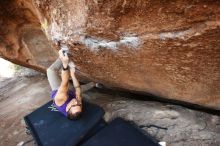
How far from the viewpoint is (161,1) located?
2324mm

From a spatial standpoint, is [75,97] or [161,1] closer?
[161,1]

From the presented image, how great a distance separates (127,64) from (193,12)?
1.18m

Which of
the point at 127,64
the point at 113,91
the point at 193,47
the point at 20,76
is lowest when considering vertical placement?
the point at 20,76

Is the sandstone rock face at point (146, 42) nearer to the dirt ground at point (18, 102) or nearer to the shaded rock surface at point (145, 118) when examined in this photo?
the shaded rock surface at point (145, 118)

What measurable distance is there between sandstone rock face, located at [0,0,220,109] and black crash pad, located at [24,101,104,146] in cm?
52

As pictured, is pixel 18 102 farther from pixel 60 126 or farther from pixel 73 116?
pixel 73 116

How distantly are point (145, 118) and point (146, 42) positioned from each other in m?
1.47

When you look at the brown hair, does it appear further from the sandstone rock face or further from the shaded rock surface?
the sandstone rock face

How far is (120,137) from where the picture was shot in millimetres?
3529

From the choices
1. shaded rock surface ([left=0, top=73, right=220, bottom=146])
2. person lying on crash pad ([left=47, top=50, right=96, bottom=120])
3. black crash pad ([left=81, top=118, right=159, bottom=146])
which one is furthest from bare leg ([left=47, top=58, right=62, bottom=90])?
black crash pad ([left=81, top=118, right=159, bottom=146])

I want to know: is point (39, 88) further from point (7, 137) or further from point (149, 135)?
point (149, 135)

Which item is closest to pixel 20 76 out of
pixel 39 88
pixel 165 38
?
pixel 39 88

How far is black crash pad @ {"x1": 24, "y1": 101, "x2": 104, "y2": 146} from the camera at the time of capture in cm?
369

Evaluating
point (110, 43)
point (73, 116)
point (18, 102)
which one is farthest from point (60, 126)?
point (18, 102)
